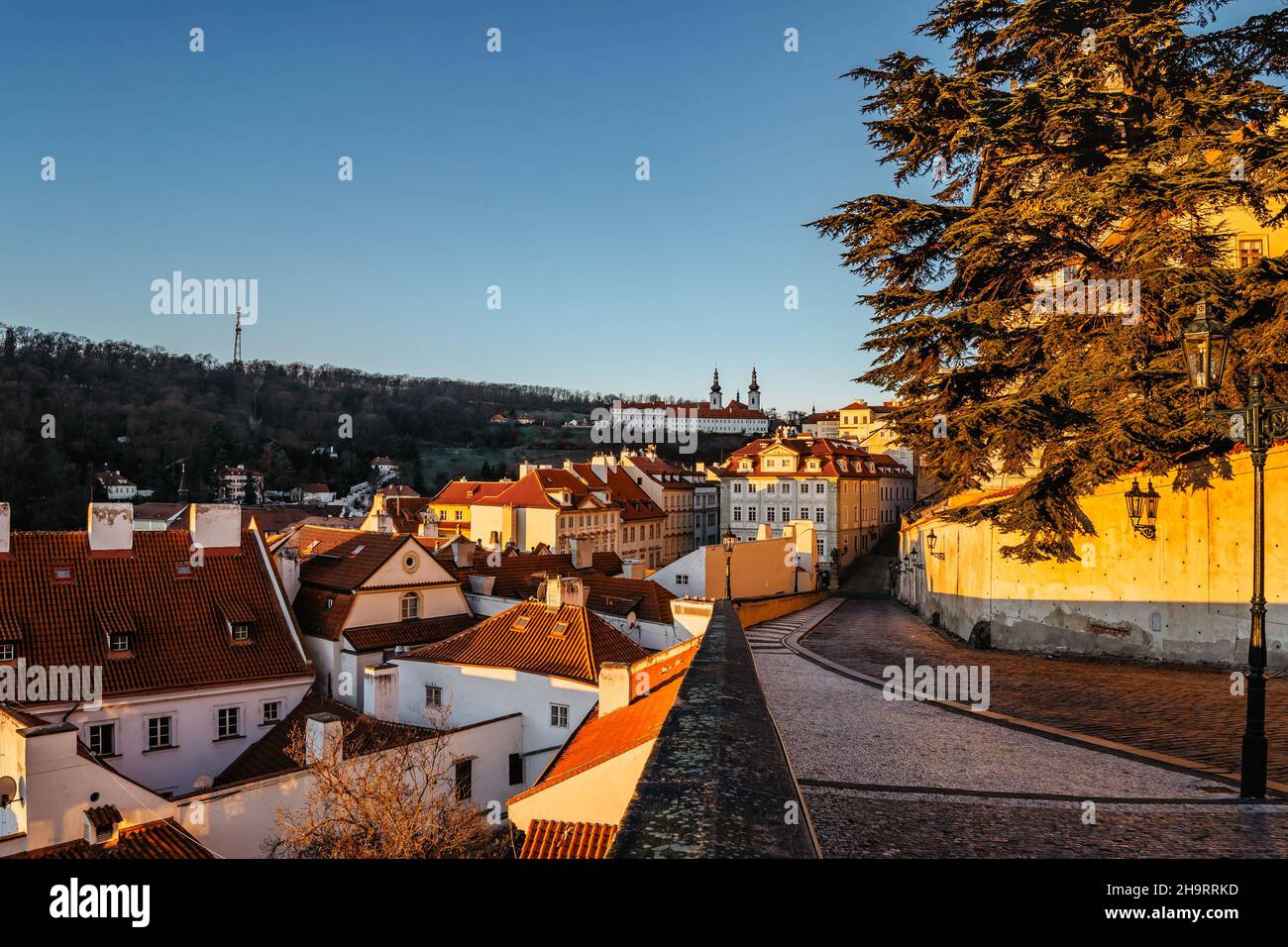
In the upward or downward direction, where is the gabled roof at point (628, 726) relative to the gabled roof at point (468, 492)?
downward

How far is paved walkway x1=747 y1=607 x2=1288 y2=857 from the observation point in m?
5.95

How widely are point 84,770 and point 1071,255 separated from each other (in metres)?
21.4

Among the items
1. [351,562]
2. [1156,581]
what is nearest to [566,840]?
[1156,581]

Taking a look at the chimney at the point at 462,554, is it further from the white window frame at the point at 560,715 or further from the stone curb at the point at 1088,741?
the stone curb at the point at 1088,741

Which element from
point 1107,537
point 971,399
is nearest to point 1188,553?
point 1107,537

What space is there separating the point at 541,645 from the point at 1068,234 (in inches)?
628

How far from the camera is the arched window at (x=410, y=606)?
27547 millimetres

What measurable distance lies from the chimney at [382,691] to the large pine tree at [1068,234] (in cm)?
1524

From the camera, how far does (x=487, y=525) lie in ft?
196

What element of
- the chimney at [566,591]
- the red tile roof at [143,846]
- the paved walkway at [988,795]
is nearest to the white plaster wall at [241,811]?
the red tile roof at [143,846]

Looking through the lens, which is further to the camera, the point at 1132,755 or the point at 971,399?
the point at 971,399
